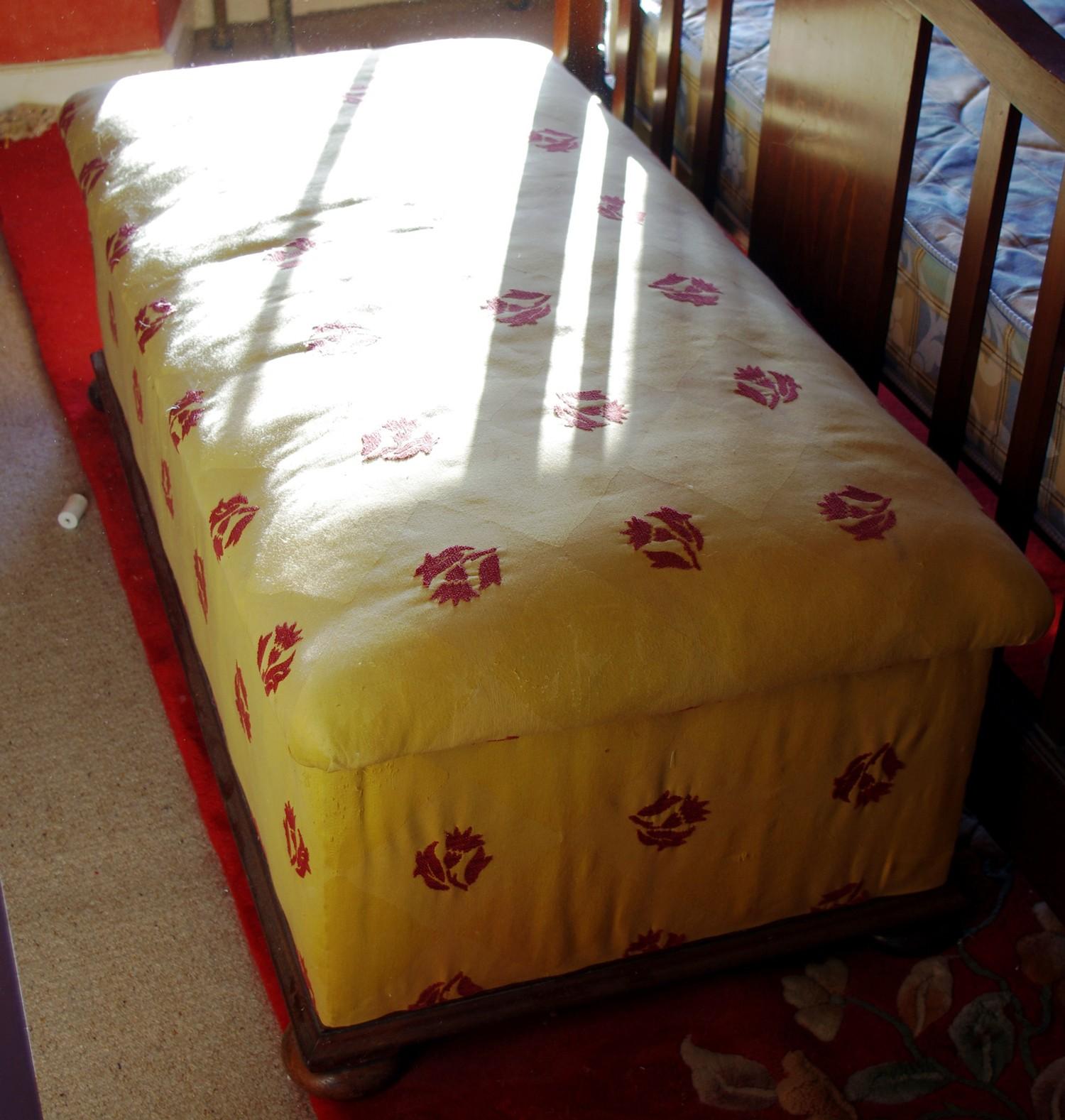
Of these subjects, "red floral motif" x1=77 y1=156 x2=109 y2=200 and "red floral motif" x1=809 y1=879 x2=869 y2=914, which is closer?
"red floral motif" x1=809 y1=879 x2=869 y2=914

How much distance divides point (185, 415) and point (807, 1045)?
2.58 ft

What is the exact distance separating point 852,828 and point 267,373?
65cm

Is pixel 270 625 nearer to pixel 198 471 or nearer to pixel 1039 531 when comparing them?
pixel 198 471

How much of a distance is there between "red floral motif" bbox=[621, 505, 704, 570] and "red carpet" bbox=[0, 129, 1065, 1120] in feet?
1.51

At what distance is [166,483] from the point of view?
4.38 ft

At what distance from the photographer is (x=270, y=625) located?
0.94m

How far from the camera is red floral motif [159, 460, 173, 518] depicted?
1.30 meters

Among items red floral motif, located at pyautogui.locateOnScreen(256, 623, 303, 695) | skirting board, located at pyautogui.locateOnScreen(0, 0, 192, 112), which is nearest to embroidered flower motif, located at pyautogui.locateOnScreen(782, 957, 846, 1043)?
red floral motif, located at pyautogui.locateOnScreen(256, 623, 303, 695)

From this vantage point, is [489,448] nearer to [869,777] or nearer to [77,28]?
[869,777]

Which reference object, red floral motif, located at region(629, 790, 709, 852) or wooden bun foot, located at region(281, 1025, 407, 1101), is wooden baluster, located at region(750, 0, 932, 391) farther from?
wooden bun foot, located at region(281, 1025, 407, 1101)

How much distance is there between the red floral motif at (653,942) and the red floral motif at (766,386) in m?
0.46

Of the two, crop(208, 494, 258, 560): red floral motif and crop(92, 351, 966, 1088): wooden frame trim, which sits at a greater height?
crop(208, 494, 258, 560): red floral motif

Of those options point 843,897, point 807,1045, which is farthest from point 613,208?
point 807,1045

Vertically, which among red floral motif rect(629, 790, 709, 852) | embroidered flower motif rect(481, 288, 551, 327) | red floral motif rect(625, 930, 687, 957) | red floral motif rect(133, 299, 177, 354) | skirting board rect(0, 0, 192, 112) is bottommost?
red floral motif rect(625, 930, 687, 957)
